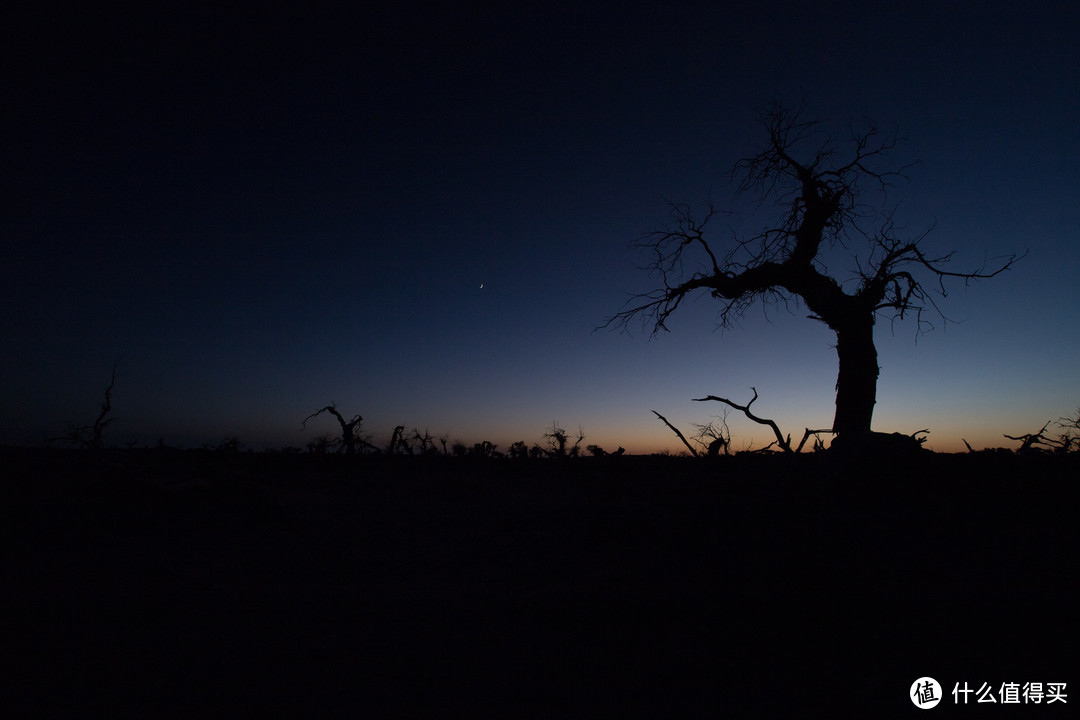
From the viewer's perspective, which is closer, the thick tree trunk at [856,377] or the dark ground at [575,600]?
the dark ground at [575,600]

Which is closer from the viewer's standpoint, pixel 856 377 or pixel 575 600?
pixel 575 600

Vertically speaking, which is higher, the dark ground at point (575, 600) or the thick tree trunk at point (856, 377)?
the thick tree trunk at point (856, 377)

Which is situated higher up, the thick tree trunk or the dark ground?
the thick tree trunk

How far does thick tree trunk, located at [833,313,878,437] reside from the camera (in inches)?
315

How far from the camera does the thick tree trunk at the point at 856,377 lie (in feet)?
26.3

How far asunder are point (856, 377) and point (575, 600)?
635 centimetres

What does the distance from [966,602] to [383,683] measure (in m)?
4.61

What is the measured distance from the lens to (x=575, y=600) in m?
4.62

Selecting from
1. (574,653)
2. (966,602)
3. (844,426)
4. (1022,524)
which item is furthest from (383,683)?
(844,426)

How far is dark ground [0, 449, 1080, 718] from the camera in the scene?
3.30 metres

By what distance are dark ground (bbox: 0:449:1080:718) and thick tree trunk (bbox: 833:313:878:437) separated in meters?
1.17

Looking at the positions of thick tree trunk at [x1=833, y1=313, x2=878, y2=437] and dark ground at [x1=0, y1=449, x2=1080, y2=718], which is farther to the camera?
thick tree trunk at [x1=833, y1=313, x2=878, y2=437]

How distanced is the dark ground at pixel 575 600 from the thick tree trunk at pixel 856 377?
117 cm

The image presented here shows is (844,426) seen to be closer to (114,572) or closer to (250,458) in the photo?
(114,572)
